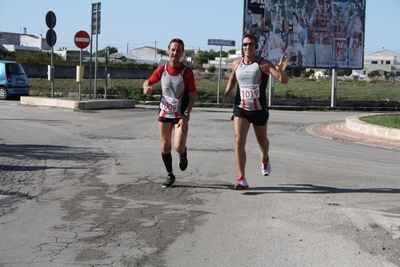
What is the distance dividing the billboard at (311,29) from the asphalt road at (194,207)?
668 inches

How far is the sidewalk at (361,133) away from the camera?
13729 millimetres

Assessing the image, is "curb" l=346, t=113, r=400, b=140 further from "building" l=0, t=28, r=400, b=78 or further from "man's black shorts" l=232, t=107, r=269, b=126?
"building" l=0, t=28, r=400, b=78

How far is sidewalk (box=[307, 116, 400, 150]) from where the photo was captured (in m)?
13.7

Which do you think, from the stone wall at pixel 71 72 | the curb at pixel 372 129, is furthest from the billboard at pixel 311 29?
the stone wall at pixel 71 72

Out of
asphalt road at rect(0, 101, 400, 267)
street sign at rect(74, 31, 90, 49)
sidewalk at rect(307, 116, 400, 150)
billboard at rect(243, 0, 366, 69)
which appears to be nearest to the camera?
asphalt road at rect(0, 101, 400, 267)

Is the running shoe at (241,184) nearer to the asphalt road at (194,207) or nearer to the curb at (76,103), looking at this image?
the asphalt road at (194,207)

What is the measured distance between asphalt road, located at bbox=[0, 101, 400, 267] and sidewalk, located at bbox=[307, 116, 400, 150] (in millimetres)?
1644

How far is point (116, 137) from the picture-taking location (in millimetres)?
13094

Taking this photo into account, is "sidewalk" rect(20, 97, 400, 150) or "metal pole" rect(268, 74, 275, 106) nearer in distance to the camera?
"sidewalk" rect(20, 97, 400, 150)

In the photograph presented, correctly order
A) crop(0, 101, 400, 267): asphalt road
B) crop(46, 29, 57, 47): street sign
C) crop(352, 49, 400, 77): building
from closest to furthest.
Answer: crop(0, 101, 400, 267): asphalt road, crop(46, 29, 57, 47): street sign, crop(352, 49, 400, 77): building

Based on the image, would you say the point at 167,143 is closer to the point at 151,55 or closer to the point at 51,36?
the point at 51,36

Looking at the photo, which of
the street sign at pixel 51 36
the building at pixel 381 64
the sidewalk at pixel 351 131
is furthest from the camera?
the building at pixel 381 64

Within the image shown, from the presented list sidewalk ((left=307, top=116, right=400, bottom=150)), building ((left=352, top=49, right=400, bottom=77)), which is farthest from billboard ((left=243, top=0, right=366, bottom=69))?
building ((left=352, top=49, right=400, bottom=77))

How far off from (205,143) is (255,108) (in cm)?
489
